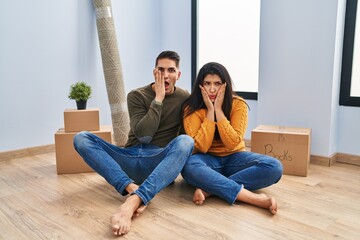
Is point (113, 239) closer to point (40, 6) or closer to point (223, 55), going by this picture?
point (40, 6)

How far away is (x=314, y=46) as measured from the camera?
2.27 meters

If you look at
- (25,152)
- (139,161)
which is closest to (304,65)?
(139,161)

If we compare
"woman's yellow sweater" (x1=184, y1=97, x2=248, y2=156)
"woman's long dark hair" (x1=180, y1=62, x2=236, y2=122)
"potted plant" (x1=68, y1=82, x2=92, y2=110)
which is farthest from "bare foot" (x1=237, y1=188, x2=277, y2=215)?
"potted plant" (x1=68, y1=82, x2=92, y2=110)

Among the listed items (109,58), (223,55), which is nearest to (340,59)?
(223,55)

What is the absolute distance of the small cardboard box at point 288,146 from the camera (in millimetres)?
2066

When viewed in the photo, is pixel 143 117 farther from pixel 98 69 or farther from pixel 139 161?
pixel 98 69

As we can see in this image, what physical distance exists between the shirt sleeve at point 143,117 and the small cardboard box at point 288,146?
83 cm

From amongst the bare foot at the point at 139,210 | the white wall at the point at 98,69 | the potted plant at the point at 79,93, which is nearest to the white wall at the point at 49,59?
the white wall at the point at 98,69

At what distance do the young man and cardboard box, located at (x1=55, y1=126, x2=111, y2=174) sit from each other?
451 mm

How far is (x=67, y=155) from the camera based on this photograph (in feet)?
6.97

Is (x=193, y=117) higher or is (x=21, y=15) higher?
(x=21, y=15)

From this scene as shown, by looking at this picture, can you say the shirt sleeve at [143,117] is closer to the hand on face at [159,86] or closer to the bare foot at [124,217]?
the hand on face at [159,86]

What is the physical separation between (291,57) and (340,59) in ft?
1.11

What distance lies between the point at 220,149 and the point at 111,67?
1.44m
